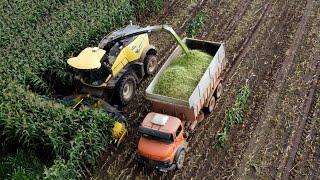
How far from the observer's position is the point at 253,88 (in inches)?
537

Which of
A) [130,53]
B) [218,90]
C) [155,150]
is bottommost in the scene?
[218,90]

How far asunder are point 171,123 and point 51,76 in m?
4.76

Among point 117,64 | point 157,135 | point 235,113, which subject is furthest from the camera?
point 117,64

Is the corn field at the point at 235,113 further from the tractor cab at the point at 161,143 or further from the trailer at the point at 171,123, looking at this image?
the tractor cab at the point at 161,143

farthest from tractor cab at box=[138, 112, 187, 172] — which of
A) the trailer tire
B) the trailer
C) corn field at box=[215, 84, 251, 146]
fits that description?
the trailer tire

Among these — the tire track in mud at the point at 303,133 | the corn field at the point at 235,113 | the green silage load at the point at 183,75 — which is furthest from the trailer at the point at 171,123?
the tire track in mud at the point at 303,133

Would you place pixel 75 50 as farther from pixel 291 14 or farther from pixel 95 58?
pixel 291 14

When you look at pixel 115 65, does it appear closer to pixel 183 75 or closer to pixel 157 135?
pixel 183 75

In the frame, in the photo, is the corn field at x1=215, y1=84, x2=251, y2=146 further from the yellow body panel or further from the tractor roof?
the yellow body panel

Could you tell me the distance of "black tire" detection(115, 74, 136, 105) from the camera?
1277 centimetres

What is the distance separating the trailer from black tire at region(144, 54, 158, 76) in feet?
4.98

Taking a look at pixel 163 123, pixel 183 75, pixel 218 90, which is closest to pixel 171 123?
pixel 163 123

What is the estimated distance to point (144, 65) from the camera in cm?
1409

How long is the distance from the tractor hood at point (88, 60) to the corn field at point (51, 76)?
3.96 ft
